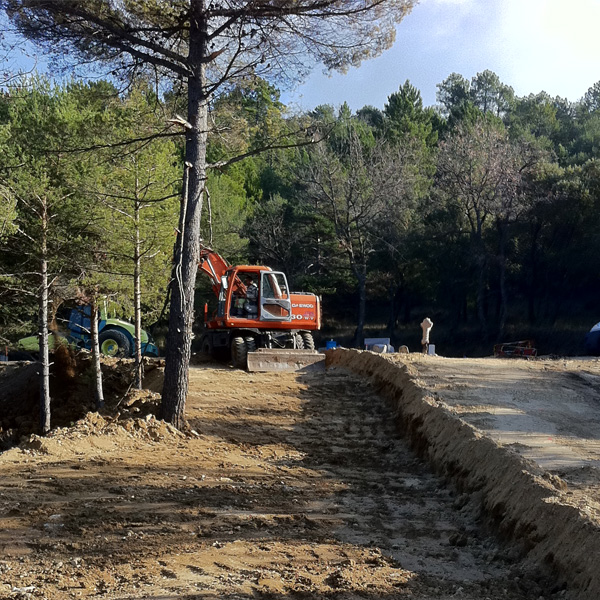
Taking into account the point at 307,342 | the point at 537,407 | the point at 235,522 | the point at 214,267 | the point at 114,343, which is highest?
the point at 214,267

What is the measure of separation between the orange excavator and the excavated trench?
7.55 m

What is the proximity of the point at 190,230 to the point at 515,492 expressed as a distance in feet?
18.9

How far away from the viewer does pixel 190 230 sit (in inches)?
414

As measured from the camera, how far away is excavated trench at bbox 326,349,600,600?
5312mm

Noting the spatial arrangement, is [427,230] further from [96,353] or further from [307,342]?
[96,353]

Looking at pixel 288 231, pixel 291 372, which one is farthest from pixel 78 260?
pixel 288 231

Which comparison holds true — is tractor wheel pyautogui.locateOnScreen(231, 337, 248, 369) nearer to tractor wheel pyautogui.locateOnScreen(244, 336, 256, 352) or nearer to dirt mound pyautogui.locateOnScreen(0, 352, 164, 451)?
tractor wheel pyautogui.locateOnScreen(244, 336, 256, 352)

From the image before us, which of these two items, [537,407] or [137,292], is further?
[137,292]

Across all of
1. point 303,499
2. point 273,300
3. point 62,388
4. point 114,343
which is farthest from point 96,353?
point 303,499

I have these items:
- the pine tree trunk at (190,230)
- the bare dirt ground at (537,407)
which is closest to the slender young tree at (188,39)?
the pine tree trunk at (190,230)

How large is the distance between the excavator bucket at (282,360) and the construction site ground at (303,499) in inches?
140

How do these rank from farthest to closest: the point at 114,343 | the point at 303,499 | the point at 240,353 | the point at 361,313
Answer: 1. the point at 361,313
2. the point at 114,343
3. the point at 240,353
4. the point at 303,499

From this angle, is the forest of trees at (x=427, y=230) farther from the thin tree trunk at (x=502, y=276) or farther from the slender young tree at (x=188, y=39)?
the slender young tree at (x=188, y=39)

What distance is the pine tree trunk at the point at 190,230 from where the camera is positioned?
34.6 feet
